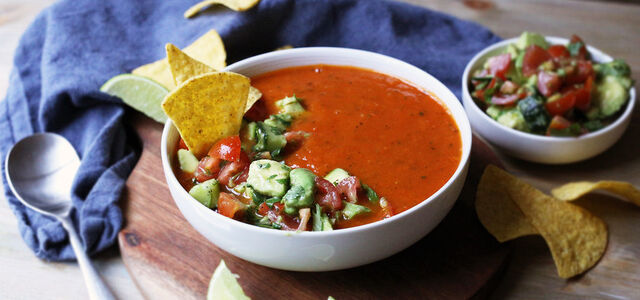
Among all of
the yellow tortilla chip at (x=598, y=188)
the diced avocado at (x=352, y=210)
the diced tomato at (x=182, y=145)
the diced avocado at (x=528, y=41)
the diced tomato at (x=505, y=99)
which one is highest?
the diced tomato at (x=182, y=145)

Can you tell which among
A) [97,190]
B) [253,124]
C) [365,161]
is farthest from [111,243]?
[365,161]

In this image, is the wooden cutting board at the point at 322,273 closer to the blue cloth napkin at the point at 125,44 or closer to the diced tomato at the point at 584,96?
the blue cloth napkin at the point at 125,44

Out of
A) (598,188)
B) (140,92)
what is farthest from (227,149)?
(598,188)

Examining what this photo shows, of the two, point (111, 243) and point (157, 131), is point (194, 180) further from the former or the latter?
point (157, 131)

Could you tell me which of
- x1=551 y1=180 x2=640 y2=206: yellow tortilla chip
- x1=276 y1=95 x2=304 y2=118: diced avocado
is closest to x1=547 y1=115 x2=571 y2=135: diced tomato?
x1=551 y1=180 x2=640 y2=206: yellow tortilla chip

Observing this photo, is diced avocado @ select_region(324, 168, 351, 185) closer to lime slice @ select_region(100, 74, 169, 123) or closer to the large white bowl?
the large white bowl

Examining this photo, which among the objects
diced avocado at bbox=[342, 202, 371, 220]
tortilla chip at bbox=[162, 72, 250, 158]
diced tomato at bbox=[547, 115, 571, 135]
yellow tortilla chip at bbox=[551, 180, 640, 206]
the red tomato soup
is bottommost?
yellow tortilla chip at bbox=[551, 180, 640, 206]

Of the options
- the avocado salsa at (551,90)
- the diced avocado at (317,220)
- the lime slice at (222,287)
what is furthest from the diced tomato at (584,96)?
the lime slice at (222,287)
